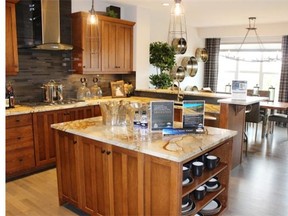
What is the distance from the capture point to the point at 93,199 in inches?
105

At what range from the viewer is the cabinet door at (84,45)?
4703 millimetres

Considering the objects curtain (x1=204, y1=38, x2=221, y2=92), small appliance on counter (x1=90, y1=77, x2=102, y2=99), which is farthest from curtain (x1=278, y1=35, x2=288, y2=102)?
small appliance on counter (x1=90, y1=77, x2=102, y2=99)

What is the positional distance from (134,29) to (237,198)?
147 inches

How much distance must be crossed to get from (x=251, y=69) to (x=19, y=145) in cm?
690

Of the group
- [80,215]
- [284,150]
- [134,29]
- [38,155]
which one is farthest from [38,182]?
[284,150]

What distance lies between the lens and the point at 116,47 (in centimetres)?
528

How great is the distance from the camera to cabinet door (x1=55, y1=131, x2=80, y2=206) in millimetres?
2777

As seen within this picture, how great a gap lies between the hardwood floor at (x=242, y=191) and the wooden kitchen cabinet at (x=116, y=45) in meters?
2.22

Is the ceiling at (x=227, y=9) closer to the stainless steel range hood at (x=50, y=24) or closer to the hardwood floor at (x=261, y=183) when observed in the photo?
the stainless steel range hood at (x=50, y=24)

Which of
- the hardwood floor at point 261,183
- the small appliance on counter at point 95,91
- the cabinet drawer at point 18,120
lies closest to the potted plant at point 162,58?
the small appliance on counter at point 95,91

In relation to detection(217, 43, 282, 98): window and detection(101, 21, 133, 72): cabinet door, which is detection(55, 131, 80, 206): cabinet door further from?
detection(217, 43, 282, 98): window

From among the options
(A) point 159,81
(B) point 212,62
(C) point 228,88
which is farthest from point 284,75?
(A) point 159,81

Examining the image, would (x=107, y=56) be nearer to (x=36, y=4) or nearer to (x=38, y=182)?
(x=36, y=4)

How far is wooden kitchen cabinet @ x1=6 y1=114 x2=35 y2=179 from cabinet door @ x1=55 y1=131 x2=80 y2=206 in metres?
1.11
